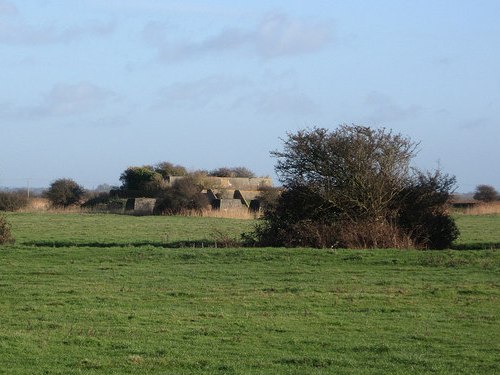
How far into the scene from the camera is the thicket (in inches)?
1155

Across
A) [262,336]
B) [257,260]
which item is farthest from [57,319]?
[257,260]

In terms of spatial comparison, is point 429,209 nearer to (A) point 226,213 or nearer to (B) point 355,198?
(B) point 355,198

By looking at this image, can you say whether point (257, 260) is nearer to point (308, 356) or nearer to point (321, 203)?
point (321, 203)

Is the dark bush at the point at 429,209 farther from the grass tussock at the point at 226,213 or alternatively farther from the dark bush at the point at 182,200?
the dark bush at the point at 182,200

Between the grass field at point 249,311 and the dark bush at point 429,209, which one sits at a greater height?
the dark bush at point 429,209

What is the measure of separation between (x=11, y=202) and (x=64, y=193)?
12.2 m

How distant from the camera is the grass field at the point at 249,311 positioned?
1055 centimetres

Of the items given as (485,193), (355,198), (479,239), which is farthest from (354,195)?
(485,193)

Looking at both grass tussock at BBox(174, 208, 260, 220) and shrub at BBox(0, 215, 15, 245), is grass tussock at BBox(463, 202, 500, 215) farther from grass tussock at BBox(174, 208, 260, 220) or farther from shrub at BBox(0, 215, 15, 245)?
shrub at BBox(0, 215, 15, 245)

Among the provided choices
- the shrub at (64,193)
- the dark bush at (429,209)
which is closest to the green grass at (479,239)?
the dark bush at (429,209)

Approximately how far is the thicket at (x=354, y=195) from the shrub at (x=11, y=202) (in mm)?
49391

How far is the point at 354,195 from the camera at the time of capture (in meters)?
29.6

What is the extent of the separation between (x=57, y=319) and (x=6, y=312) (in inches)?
52.2

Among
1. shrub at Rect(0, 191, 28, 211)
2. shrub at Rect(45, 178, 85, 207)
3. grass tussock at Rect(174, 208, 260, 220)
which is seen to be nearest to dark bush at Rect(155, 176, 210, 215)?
grass tussock at Rect(174, 208, 260, 220)
